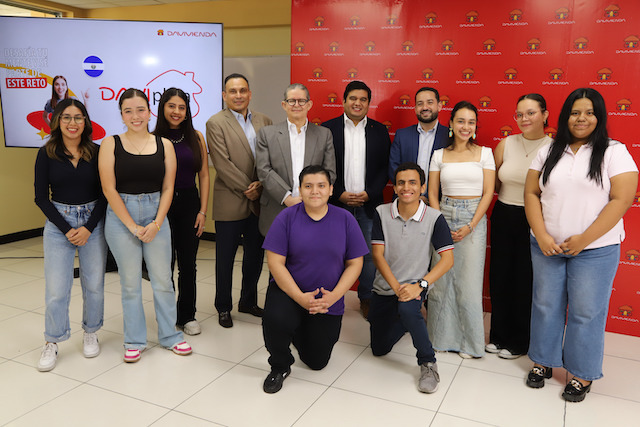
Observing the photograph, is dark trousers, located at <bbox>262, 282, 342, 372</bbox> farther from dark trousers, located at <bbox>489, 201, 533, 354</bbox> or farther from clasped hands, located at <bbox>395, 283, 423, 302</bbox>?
dark trousers, located at <bbox>489, 201, 533, 354</bbox>

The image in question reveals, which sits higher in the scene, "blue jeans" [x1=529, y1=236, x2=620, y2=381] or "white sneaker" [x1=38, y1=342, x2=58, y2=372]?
"blue jeans" [x1=529, y1=236, x2=620, y2=381]

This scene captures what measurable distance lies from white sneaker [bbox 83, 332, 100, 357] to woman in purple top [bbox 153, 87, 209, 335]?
601 millimetres

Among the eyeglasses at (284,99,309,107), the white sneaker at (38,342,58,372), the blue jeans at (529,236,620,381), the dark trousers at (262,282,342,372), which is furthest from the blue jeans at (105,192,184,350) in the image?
the blue jeans at (529,236,620,381)

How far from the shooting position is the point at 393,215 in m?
2.99

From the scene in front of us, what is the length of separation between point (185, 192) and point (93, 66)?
2368 millimetres

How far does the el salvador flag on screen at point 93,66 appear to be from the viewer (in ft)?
15.7

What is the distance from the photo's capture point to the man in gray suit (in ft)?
11.1

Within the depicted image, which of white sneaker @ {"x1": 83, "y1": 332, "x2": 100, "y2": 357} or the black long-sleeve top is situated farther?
white sneaker @ {"x1": 83, "y1": 332, "x2": 100, "y2": 357}

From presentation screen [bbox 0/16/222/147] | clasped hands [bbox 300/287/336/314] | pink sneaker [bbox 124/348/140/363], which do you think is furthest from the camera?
presentation screen [bbox 0/16/222/147]

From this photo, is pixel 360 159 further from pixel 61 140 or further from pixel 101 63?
pixel 101 63

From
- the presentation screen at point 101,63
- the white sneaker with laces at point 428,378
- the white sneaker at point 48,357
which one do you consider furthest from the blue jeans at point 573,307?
the presentation screen at point 101,63

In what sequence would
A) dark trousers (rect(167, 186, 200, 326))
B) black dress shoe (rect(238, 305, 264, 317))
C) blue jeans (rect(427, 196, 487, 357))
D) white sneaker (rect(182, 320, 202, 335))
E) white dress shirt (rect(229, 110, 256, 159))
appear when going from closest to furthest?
blue jeans (rect(427, 196, 487, 357)), dark trousers (rect(167, 186, 200, 326)), white sneaker (rect(182, 320, 202, 335)), white dress shirt (rect(229, 110, 256, 159)), black dress shoe (rect(238, 305, 264, 317))

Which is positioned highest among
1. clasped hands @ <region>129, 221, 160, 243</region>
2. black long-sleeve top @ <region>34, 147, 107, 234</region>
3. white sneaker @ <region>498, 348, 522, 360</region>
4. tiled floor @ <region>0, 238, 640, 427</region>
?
black long-sleeve top @ <region>34, 147, 107, 234</region>

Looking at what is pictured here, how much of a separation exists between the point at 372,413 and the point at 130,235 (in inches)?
68.1
